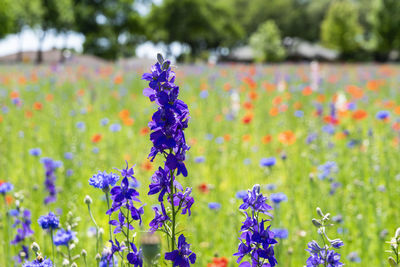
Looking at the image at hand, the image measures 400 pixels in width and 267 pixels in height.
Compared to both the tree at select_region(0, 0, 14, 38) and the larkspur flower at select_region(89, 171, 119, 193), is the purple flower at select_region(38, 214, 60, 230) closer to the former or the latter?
the larkspur flower at select_region(89, 171, 119, 193)

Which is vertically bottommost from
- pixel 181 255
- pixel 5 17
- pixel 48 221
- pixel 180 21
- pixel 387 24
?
pixel 181 255

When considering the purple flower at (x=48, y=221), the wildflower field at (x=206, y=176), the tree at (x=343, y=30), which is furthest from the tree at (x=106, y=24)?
the purple flower at (x=48, y=221)

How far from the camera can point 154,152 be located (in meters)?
0.86

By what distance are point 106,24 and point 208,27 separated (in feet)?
41.6

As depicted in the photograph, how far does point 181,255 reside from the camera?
2.87ft

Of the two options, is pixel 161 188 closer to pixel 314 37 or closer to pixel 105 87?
pixel 105 87

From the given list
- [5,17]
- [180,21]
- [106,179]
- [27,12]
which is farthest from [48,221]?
[180,21]

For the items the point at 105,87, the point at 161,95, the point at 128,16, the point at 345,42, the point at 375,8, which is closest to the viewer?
the point at 161,95

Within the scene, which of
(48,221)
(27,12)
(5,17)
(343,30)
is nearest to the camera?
(48,221)

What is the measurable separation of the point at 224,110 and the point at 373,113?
214 centimetres

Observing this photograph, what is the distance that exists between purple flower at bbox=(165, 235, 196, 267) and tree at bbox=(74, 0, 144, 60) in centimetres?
3962

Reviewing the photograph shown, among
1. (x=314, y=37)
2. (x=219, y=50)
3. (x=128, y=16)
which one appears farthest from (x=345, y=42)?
(x=128, y=16)

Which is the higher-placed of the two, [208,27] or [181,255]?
[208,27]

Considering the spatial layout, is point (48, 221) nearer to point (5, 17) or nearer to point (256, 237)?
point (256, 237)
